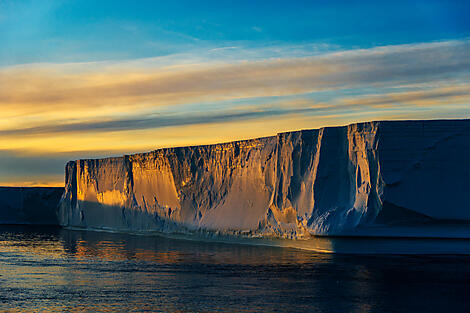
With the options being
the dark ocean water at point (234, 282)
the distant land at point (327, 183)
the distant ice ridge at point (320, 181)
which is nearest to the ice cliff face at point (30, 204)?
the distant ice ridge at point (320, 181)

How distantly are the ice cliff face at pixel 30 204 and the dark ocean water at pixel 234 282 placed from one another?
70.7ft

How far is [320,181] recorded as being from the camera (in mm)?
15336

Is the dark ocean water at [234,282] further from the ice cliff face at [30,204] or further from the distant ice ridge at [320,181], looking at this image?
the ice cliff face at [30,204]

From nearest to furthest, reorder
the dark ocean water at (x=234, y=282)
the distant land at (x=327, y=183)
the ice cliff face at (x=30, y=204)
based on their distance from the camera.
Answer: the dark ocean water at (x=234, y=282), the distant land at (x=327, y=183), the ice cliff face at (x=30, y=204)

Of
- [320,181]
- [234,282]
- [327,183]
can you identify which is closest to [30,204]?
[320,181]

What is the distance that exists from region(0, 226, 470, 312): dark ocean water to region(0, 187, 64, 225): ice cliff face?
21.5 m

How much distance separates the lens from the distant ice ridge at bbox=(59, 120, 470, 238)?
14.1 metres

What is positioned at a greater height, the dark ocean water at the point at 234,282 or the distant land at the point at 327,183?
the distant land at the point at 327,183

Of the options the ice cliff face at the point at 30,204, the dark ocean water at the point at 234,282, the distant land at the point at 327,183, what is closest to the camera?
the dark ocean water at the point at 234,282

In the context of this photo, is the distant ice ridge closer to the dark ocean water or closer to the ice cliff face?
the dark ocean water

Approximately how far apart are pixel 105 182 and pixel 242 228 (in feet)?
33.5

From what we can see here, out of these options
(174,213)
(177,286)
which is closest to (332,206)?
(177,286)

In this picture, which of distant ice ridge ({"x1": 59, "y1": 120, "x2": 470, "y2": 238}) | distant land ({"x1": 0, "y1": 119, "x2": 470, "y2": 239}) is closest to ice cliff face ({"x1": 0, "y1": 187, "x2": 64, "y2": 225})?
distant ice ridge ({"x1": 59, "y1": 120, "x2": 470, "y2": 238})

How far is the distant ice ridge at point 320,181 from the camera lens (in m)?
14.1
